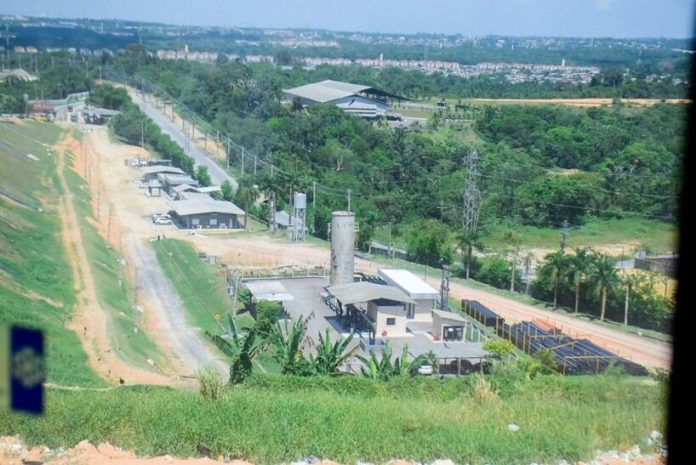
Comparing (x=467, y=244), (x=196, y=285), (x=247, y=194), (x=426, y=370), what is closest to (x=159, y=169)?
(x=247, y=194)

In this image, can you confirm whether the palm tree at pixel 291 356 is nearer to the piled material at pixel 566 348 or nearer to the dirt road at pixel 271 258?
the dirt road at pixel 271 258

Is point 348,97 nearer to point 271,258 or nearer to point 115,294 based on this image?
point 271,258

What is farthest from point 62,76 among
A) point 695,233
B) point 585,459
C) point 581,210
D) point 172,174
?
point 585,459

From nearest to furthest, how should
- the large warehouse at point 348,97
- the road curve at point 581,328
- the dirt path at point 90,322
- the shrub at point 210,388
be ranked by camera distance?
the shrub at point 210,388 → the dirt path at point 90,322 → the road curve at point 581,328 → the large warehouse at point 348,97

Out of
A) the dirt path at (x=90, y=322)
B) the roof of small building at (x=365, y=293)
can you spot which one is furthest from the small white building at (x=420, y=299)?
the dirt path at (x=90, y=322)

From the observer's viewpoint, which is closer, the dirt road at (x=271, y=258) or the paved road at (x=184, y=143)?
the dirt road at (x=271, y=258)

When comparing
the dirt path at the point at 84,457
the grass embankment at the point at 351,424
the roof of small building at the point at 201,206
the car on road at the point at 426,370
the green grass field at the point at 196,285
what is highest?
the grass embankment at the point at 351,424
